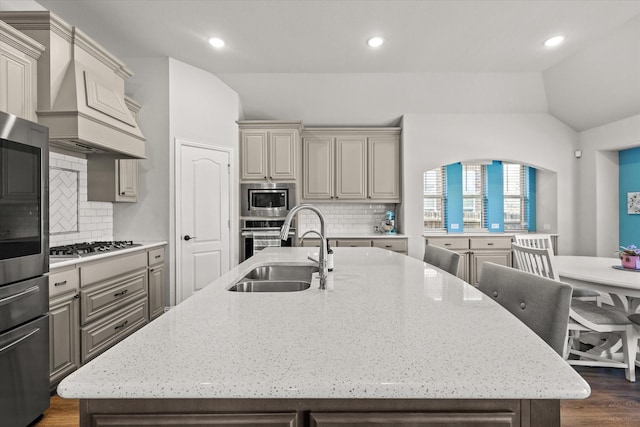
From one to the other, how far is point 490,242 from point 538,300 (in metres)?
3.95

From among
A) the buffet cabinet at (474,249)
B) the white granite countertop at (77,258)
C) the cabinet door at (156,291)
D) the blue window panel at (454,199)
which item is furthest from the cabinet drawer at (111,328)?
the blue window panel at (454,199)

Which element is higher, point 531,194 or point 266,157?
point 266,157

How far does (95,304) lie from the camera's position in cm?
256

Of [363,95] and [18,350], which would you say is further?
[363,95]

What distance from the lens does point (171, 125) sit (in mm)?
3822

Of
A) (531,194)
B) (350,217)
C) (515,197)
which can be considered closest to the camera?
(350,217)

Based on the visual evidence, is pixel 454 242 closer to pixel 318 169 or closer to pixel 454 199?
pixel 454 199

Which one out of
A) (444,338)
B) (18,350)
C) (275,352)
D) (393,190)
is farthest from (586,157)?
(18,350)

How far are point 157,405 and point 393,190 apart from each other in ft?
15.1

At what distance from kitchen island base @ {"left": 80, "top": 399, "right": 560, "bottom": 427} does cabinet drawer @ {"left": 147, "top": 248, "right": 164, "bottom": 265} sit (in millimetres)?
3091

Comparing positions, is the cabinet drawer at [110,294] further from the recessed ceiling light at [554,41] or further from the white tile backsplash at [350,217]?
the recessed ceiling light at [554,41]

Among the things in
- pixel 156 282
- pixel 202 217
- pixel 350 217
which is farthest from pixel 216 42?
pixel 350 217

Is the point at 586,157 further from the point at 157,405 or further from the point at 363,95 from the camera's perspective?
the point at 157,405

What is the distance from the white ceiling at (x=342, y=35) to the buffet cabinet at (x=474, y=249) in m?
2.03
